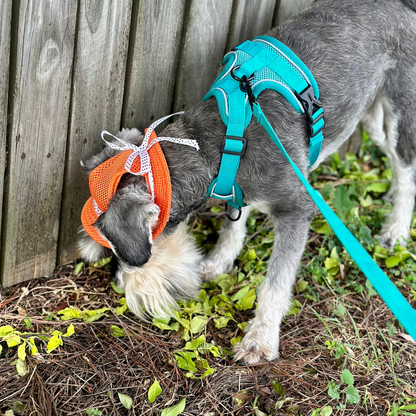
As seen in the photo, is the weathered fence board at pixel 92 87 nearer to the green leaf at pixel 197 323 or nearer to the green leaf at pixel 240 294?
the green leaf at pixel 197 323

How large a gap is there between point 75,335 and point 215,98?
1.74 meters

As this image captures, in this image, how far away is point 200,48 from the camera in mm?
3719

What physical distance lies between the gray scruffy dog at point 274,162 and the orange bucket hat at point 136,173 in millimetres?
80

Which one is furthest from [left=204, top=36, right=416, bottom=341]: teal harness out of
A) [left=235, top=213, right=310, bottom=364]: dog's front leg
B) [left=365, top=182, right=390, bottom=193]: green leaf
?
[left=365, top=182, right=390, bottom=193]: green leaf

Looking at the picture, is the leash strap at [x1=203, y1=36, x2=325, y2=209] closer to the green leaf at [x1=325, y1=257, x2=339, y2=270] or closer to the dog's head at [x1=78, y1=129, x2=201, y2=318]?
the dog's head at [x1=78, y1=129, x2=201, y2=318]

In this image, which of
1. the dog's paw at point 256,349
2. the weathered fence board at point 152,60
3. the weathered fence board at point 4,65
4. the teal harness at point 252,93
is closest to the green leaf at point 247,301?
the dog's paw at point 256,349

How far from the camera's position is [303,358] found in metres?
3.29

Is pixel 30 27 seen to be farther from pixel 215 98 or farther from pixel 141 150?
pixel 215 98

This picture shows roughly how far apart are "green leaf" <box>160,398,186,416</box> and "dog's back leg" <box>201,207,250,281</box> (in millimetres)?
1261

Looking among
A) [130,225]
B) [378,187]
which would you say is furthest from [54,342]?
[378,187]

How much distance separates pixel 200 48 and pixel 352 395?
2529mm

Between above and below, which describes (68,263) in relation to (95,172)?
below

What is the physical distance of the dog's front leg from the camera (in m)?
3.27

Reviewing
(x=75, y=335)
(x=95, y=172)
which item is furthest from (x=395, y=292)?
(x=75, y=335)
